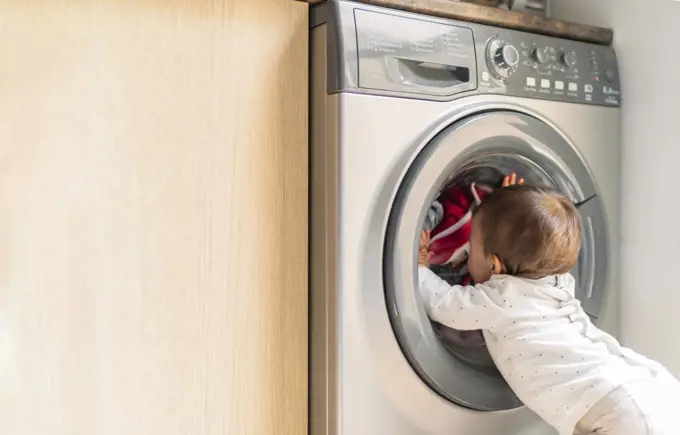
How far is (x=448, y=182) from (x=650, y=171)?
0.40 metres

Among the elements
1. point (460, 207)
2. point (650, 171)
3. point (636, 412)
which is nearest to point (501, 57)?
point (460, 207)

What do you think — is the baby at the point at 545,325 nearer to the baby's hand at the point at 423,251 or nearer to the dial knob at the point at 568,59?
the baby's hand at the point at 423,251

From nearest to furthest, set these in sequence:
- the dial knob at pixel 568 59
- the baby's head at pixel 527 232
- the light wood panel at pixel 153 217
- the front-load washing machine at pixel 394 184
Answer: the light wood panel at pixel 153 217, the front-load washing machine at pixel 394 184, the baby's head at pixel 527 232, the dial knob at pixel 568 59

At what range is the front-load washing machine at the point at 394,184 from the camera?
3.23ft

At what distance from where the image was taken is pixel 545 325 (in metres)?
1.09

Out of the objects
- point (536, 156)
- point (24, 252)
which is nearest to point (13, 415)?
point (24, 252)

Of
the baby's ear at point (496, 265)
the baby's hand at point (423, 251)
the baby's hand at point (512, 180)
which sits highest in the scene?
the baby's hand at point (512, 180)

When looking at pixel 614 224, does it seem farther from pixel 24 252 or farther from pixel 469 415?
pixel 24 252

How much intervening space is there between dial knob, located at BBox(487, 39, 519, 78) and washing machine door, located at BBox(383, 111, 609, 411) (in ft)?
0.23

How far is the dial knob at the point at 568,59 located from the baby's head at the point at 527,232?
0.80 feet

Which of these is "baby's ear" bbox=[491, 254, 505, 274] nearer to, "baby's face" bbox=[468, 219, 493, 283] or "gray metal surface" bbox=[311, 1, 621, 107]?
"baby's face" bbox=[468, 219, 493, 283]

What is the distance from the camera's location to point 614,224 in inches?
51.4

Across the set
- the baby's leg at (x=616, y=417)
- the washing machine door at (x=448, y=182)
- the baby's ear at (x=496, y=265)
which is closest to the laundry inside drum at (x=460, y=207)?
the washing machine door at (x=448, y=182)

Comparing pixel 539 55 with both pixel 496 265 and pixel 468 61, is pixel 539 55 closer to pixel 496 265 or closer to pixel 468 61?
pixel 468 61
